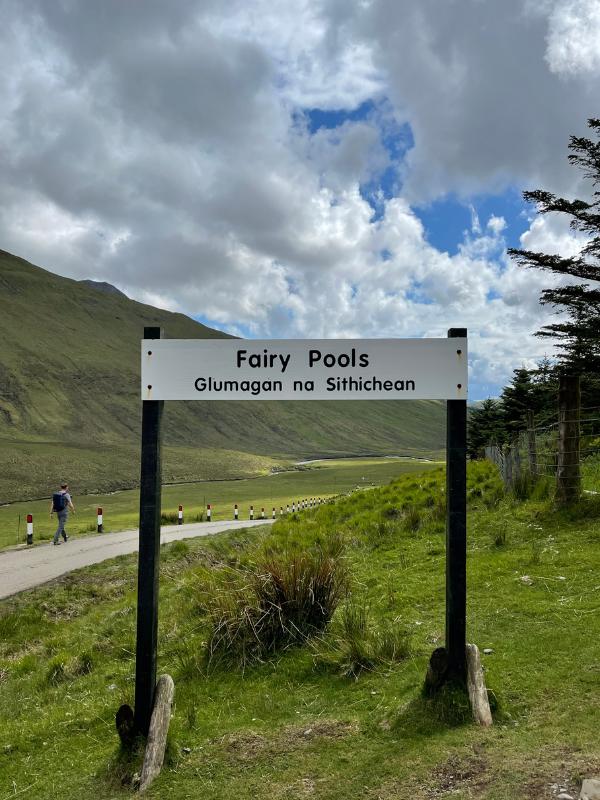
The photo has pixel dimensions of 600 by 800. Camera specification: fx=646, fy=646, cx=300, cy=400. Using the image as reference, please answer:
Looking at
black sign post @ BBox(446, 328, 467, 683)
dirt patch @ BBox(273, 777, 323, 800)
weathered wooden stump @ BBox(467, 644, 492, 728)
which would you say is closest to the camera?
dirt patch @ BBox(273, 777, 323, 800)

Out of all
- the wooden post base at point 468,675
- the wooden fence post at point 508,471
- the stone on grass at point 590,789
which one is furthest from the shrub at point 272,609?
the wooden fence post at point 508,471

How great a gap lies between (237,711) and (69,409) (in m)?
160

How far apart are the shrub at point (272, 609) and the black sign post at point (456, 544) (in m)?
1.72

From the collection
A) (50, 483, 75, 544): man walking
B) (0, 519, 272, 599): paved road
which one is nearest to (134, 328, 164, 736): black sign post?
(0, 519, 272, 599): paved road

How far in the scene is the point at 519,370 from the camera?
3338 centimetres

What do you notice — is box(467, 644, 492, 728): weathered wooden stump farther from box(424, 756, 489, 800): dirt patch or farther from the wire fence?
the wire fence

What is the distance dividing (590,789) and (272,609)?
3.34m

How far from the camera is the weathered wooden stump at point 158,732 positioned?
14.6 feet

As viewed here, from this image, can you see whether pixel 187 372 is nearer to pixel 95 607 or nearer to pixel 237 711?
pixel 237 711

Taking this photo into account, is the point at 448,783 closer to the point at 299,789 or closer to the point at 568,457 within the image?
the point at 299,789

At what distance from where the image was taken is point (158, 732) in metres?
4.69

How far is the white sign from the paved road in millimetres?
9382

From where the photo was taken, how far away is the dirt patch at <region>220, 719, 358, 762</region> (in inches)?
180

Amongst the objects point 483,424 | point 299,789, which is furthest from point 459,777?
point 483,424
